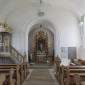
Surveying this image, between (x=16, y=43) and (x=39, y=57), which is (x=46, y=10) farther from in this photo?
(x=39, y=57)

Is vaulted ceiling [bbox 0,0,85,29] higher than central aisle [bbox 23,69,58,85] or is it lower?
higher

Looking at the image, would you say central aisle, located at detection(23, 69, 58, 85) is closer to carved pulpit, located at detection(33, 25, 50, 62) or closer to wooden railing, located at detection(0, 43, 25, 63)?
wooden railing, located at detection(0, 43, 25, 63)

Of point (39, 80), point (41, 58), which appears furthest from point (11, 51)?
point (41, 58)

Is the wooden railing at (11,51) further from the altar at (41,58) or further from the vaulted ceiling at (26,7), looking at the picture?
the altar at (41,58)

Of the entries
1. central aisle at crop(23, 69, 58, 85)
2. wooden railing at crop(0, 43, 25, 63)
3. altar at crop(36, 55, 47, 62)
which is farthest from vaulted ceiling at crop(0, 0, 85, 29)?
altar at crop(36, 55, 47, 62)

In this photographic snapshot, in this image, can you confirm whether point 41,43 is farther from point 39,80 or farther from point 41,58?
point 39,80

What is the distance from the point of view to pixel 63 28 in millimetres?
13398

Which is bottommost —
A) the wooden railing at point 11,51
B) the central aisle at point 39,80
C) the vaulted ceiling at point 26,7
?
the central aisle at point 39,80

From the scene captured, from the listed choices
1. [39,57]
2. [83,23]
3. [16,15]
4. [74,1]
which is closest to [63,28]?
[83,23]

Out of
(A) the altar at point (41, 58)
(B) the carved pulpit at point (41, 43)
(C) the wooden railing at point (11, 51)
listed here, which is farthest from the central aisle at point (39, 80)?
(B) the carved pulpit at point (41, 43)

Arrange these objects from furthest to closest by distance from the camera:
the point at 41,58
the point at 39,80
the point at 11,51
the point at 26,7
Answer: the point at 41,58 → the point at 26,7 → the point at 11,51 → the point at 39,80

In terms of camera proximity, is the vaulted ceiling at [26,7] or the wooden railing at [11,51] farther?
A: the vaulted ceiling at [26,7]

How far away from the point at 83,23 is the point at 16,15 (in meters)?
6.52

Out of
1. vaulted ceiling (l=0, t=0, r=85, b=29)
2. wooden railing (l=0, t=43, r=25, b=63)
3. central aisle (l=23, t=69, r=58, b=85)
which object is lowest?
central aisle (l=23, t=69, r=58, b=85)
